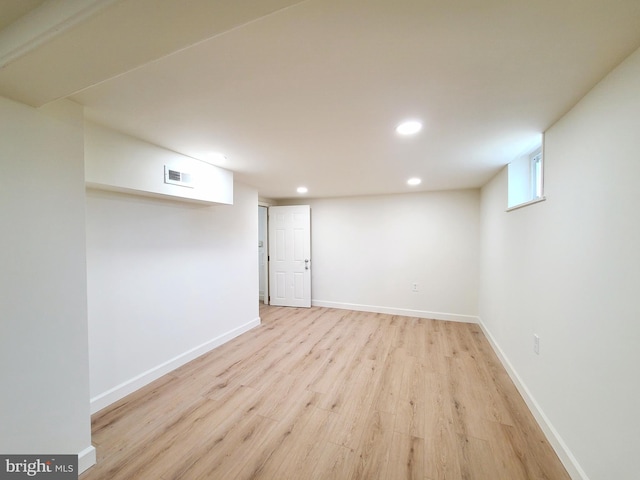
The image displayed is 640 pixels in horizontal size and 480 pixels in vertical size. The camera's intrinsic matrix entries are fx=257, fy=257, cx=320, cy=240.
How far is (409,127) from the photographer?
1.81m

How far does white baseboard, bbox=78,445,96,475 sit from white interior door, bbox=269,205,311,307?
12.2ft

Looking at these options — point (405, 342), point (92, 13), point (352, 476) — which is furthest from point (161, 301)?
point (405, 342)

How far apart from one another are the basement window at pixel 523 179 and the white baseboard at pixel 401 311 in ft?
7.65

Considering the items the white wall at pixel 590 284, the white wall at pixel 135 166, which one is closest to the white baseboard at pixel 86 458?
the white wall at pixel 135 166

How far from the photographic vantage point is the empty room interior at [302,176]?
3.18ft

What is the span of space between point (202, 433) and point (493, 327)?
134 inches

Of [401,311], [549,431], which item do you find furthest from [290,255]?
[549,431]

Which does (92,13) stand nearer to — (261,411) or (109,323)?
(109,323)

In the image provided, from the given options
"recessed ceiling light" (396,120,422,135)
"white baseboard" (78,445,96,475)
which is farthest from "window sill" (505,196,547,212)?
"white baseboard" (78,445,96,475)

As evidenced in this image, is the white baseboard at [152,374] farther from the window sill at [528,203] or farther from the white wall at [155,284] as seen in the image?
the window sill at [528,203]

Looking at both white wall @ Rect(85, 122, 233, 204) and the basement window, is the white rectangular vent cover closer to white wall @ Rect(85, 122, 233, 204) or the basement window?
white wall @ Rect(85, 122, 233, 204)

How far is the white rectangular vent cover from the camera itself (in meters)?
2.26

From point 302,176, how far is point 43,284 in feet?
8.35

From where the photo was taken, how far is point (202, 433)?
1826 millimetres
